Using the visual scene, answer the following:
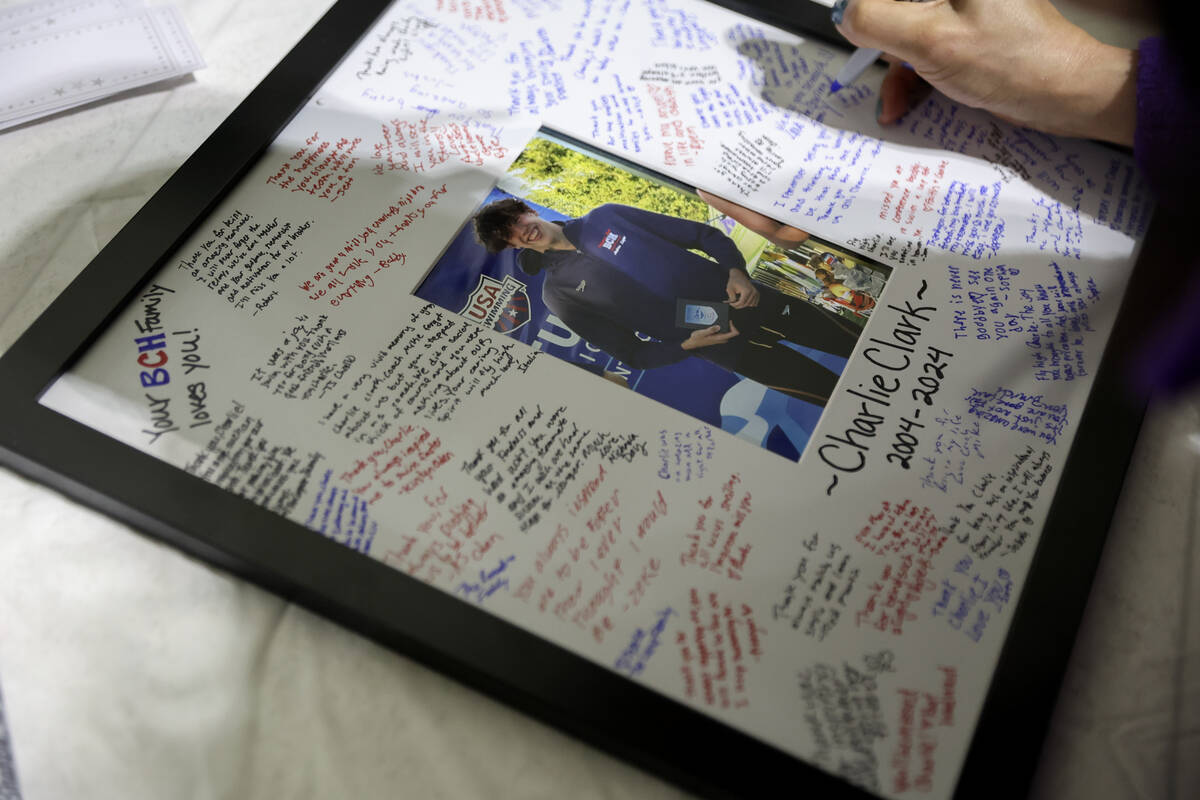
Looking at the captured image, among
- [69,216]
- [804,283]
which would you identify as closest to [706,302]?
[804,283]

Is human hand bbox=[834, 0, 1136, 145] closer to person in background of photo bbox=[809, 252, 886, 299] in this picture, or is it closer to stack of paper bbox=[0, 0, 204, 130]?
person in background of photo bbox=[809, 252, 886, 299]

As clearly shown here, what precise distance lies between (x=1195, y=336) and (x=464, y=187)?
540 millimetres

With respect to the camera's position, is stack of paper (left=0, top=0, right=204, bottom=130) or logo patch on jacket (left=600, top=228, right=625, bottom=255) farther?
stack of paper (left=0, top=0, right=204, bottom=130)

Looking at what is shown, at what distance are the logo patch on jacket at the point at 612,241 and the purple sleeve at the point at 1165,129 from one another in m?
0.46

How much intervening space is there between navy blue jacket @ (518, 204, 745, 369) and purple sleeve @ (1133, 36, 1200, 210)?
373mm

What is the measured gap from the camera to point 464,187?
0.72m

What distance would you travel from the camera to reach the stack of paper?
0.80 meters

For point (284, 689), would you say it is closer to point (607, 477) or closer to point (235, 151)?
point (607, 477)

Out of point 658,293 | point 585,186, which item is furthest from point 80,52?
point 658,293

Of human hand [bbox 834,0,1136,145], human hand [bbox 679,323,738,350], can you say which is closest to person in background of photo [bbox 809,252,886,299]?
human hand [bbox 679,323,738,350]

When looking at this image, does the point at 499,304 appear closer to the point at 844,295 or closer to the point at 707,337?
the point at 707,337

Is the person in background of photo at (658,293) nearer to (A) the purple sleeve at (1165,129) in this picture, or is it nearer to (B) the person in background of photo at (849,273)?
(B) the person in background of photo at (849,273)

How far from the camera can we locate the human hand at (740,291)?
0.68 meters

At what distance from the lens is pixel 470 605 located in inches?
21.7
